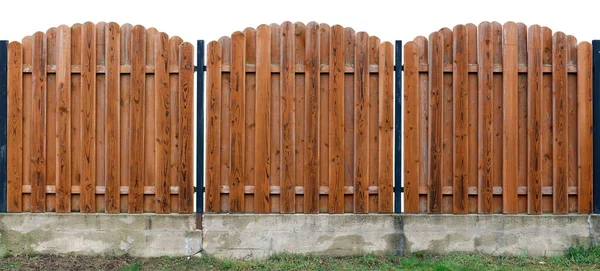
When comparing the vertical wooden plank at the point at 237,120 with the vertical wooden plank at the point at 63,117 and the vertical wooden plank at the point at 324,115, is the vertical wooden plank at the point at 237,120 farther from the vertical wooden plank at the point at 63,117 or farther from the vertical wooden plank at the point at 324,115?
the vertical wooden plank at the point at 63,117

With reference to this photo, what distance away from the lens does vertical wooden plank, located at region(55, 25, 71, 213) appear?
7.22 meters

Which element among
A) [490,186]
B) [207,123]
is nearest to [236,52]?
[207,123]

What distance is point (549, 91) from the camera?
7.23 metres

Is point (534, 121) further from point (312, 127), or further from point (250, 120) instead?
point (250, 120)

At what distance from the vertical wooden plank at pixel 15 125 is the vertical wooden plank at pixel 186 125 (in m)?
2.02

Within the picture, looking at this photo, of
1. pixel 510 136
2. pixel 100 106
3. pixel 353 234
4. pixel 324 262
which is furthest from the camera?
pixel 100 106

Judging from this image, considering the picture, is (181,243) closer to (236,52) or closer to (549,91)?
(236,52)

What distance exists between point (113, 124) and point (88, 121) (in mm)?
321

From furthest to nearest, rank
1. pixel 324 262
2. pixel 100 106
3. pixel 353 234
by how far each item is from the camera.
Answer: pixel 100 106 < pixel 353 234 < pixel 324 262

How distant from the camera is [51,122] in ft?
24.0

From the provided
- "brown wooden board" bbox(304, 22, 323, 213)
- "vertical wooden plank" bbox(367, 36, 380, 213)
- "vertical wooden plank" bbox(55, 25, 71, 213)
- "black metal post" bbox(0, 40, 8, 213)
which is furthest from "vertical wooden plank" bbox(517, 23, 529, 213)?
"black metal post" bbox(0, 40, 8, 213)

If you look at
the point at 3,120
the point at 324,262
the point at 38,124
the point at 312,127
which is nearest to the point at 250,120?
the point at 312,127

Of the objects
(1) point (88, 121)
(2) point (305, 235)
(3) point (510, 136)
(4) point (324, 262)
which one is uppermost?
(1) point (88, 121)

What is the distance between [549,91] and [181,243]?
4.83 metres
